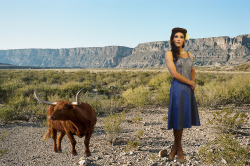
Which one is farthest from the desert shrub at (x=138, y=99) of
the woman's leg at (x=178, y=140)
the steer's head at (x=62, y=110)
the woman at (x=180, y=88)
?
the steer's head at (x=62, y=110)

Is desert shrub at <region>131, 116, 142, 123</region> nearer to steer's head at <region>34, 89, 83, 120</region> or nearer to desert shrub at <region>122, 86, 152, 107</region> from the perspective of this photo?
desert shrub at <region>122, 86, 152, 107</region>

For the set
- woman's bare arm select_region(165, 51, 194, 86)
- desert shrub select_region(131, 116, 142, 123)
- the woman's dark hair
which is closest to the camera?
woman's bare arm select_region(165, 51, 194, 86)

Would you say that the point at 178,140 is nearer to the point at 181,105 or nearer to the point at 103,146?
the point at 181,105

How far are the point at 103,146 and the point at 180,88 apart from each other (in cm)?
276

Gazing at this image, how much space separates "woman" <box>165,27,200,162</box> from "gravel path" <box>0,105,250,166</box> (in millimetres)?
956

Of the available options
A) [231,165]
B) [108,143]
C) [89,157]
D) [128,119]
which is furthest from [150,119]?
[231,165]

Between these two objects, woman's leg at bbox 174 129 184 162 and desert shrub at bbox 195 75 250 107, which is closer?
woman's leg at bbox 174 129 184 162

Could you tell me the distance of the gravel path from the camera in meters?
4.16

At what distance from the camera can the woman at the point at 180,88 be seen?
11.1 feet

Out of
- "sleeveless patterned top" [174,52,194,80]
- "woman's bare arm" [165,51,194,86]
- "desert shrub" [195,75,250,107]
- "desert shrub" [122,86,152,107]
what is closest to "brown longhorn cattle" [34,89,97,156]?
"woman's bare arm" [165,51,194,86]

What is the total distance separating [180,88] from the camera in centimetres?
339

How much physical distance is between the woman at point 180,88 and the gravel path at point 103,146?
0.96 meters

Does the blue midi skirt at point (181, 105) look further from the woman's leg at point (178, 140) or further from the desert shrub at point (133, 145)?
the desert shrub at point (133, 145)

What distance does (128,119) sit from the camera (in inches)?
329
